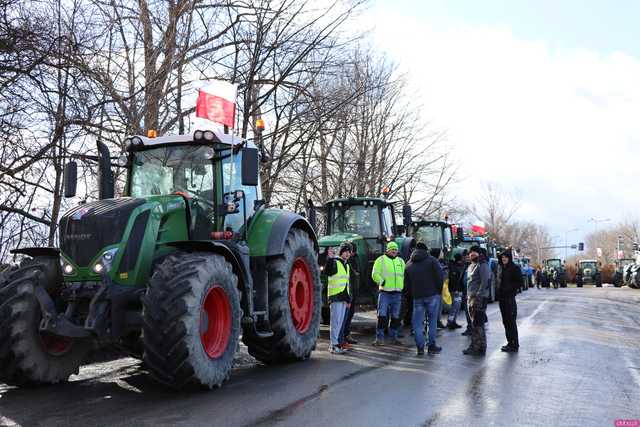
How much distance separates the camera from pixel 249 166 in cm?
821

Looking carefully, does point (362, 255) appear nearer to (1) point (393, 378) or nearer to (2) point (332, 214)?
(2) point (332, 214)

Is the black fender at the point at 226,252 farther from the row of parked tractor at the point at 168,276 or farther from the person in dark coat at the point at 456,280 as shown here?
the person in dark coat at the point at 456,280

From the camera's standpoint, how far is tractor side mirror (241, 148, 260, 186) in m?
8.16

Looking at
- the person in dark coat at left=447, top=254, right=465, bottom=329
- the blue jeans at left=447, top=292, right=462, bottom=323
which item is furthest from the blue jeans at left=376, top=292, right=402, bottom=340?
the person in dark coat at left=447, top=254, right=465, bottom=329

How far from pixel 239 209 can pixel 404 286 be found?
3.96m

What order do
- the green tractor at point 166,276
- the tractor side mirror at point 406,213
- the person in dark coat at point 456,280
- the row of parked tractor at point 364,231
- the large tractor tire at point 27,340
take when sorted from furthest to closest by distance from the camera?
the person in dark coat at point 456,280 → the tractor side mirror at point 406,213 → the row of parked tractor at point 364,231 → the large tractor tire at point 27,340 → the green tractor at point 166,276

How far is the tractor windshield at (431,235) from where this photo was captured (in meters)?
20.7

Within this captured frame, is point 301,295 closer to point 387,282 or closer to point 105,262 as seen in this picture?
point 387,282

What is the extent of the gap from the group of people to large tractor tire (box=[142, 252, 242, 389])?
12.6 feet

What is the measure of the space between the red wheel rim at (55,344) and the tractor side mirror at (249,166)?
269cm

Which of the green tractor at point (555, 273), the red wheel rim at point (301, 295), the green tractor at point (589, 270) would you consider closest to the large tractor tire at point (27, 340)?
the red wheel rim at point (301, 295)

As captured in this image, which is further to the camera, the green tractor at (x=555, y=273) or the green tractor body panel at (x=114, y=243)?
the green tractor at (x=555, y=273)

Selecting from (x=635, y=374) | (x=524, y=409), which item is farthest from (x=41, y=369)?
(x=635, y=374)

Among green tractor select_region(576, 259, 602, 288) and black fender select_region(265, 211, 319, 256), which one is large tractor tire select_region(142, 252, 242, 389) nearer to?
black fender select_region(265, 211, 319, 256)
